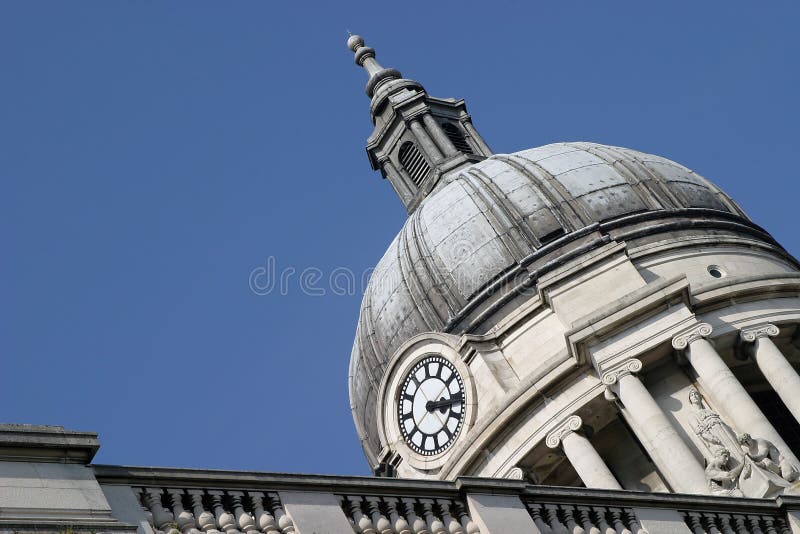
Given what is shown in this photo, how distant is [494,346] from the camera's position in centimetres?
3481

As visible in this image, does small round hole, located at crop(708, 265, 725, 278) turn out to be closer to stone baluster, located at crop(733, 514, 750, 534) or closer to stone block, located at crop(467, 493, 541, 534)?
stone baluster, located at crop(733, 514, 750, 534)

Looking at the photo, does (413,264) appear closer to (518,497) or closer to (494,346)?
(494,346)

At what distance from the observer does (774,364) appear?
32.3 m

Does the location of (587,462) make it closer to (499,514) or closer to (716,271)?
(716,271)

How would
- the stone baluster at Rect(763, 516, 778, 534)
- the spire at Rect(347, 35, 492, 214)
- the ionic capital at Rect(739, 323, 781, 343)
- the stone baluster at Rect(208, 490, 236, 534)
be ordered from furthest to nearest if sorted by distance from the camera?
the spire at Rect(347, 35, 492, 214), the ionic capital at Rect(739, 323, 781, 343), the stone baluster at Rect(763, 516, 778, 534), the stone baluster at Rect(208, 490, 236, 534)

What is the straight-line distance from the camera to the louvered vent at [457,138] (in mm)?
46969

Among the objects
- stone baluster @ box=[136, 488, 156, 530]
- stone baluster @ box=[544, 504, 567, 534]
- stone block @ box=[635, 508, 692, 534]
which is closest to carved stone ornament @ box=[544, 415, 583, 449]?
stone block @ box=[635, 508, 692, 534]

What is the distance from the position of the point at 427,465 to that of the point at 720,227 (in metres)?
9.34

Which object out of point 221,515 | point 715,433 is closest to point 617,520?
point 221,515

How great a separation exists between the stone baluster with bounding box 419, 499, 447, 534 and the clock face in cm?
1773

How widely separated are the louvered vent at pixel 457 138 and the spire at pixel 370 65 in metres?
3.28

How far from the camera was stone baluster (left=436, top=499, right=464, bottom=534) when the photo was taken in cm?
1655

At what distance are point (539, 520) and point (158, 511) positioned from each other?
16.0 feet

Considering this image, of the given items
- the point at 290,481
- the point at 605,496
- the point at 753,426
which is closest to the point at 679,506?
the point at 605,496
